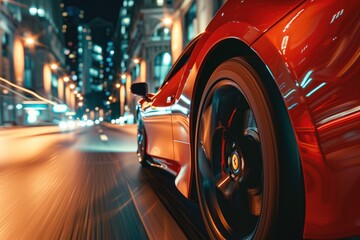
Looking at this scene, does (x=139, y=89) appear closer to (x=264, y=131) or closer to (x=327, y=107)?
(x=264, y=131)

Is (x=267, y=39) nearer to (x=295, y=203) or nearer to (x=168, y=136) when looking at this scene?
(x=295, y=203)

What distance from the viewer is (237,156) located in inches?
85.0

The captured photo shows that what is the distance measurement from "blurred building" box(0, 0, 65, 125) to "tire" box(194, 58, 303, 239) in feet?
125

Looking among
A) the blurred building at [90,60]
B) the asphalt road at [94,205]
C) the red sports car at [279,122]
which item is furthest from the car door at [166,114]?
the blurred building at [90,60]

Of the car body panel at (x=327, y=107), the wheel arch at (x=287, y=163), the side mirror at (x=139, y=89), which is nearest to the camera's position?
the car body panel at (x=327, y=107)

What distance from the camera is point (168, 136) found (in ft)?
12.0

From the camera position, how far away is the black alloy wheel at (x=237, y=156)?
5.65ft

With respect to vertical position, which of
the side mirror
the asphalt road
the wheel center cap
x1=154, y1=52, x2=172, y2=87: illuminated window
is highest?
x1=154, y1=52, x2=172, y2=87: illuminated window

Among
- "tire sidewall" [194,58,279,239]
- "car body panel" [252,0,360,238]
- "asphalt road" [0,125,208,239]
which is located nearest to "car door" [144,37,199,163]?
"asphalt road" [0,125,208,239]

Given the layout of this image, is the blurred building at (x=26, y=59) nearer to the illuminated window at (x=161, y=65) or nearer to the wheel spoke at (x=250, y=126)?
the illuminated window at (x=161, y=65)

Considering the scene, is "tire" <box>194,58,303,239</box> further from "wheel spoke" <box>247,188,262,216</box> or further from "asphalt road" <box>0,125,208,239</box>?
"asphalt road" <box>0,125,208,239</box>

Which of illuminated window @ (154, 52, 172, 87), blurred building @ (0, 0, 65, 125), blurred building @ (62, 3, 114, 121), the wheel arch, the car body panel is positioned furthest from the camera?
blurred building @ (62, 3, 114, 121)

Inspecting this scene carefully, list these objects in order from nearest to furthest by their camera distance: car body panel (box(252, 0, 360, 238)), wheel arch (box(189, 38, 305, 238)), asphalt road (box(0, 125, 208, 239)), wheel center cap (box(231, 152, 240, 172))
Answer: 1. car body panel (box(252, 0, 360, 238))
2. wheel arch (box(189, 38, 305, 238))
3. wheel center cap (box(231, 152, 240, 172))
4. asphalt road (box(0, 125, 208, 239))

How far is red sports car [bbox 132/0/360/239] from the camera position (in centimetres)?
133
